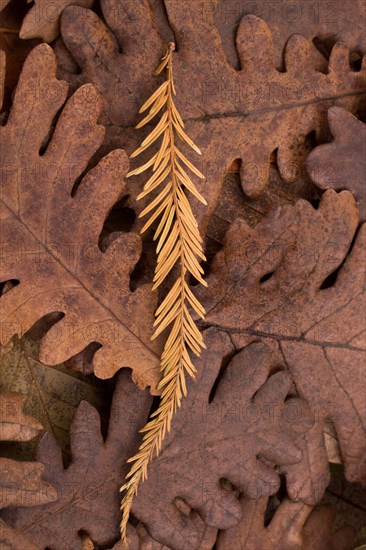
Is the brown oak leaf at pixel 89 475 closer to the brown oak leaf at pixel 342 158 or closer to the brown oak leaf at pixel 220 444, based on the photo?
the brown oak leaf at pixel 220 444

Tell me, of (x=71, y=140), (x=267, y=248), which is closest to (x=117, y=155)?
(x=71, y=140)

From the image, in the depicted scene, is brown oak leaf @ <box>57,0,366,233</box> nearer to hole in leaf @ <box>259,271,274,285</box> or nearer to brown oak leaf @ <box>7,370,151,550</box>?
hole in leaf @ <box>259,271,274,285</box>

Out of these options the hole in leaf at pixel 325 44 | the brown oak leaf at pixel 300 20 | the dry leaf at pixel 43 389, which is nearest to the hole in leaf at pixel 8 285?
the dry leaf at pixel 43 389

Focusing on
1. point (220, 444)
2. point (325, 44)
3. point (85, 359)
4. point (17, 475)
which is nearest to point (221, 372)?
point (220, 444)

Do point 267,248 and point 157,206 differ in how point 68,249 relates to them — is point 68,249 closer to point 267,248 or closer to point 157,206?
point 157,206

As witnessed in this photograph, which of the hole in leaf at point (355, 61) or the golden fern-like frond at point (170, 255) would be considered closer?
the golden fern-like frond at point (170, 255)

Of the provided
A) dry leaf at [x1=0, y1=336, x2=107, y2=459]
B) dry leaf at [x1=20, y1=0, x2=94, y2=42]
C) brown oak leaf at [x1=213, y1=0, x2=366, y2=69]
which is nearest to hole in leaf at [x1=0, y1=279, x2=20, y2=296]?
dry leaf at [x1=0, y1=336, x2=107, y2=459]
